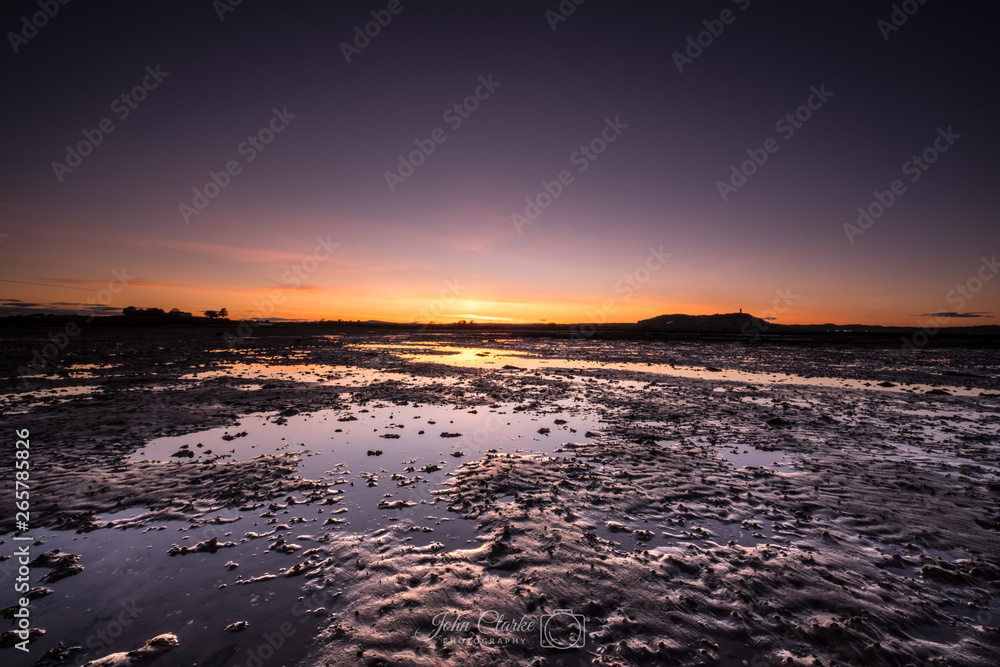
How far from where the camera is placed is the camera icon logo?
409cm

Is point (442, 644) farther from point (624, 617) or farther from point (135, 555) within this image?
point (135, 555)

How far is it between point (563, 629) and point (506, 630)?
0.63 m

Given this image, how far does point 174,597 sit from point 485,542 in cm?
392

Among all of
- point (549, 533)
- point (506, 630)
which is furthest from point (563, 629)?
point (549, 533)

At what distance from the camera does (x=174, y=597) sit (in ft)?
15.4

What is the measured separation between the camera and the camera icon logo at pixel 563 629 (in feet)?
13.4

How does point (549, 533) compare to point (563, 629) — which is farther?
point (549, 533)

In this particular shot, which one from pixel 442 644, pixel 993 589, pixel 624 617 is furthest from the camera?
pixel 993 589

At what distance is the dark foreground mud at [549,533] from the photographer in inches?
162

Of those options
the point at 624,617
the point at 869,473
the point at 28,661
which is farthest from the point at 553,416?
the point at 28,661

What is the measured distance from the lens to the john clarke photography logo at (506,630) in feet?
13.5

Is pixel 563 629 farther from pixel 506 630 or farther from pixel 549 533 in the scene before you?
pixel 549 533

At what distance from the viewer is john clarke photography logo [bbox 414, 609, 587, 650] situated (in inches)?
162

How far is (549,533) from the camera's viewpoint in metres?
6.31
